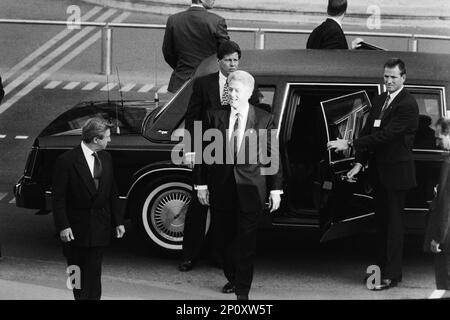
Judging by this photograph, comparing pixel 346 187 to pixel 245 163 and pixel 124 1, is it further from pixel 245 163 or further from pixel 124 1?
pixel 124 1

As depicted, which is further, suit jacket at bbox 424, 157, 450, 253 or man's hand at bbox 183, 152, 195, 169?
man's hand at bbox 183, 152, 195, 169

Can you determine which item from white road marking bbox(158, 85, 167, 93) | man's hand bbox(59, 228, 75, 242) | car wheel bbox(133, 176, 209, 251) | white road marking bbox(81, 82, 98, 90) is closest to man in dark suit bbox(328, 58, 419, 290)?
car wheel bbox(133, 176, 209, 251)

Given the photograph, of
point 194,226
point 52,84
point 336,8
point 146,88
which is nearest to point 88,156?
point 194,226

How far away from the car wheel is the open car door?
133 cm

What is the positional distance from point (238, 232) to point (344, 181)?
1191 mm

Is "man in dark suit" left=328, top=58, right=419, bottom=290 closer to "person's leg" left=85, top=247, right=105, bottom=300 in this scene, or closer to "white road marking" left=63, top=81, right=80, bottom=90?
"person's leg" left=85, top=247, right=105, bottom=300

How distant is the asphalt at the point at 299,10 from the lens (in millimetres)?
26734

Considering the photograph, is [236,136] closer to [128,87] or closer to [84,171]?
[84,171]

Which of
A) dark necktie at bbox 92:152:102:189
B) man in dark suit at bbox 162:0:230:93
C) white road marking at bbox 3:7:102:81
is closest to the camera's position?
dark necktie at bbox 92:152:102:189

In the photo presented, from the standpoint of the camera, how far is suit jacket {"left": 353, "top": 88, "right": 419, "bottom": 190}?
10.7 meters

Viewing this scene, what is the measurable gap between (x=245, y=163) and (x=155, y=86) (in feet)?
33.2

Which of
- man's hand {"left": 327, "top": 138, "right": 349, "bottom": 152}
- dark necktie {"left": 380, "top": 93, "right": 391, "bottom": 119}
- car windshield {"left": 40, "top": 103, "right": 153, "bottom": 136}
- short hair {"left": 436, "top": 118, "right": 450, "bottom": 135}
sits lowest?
car windshield {"left": 40, "top": 103, "right": 153, "bottom": 136}

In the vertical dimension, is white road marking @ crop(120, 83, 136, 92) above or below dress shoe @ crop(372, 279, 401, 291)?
below

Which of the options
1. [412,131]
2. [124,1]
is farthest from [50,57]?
[412,131]
